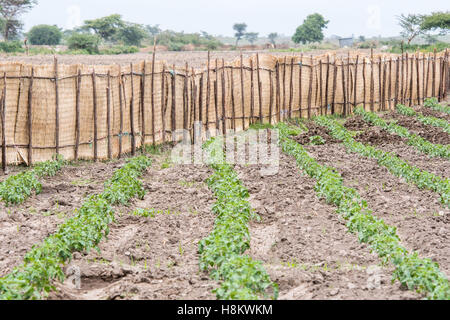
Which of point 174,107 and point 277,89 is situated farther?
point 277,89

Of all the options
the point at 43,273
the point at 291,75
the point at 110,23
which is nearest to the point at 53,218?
the point at 43,273

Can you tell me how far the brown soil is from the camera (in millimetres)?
15105

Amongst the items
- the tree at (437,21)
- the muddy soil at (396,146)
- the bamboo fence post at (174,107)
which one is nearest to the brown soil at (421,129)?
the muddy soil at (396,146)

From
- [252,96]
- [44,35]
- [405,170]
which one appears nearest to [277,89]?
[252,96]

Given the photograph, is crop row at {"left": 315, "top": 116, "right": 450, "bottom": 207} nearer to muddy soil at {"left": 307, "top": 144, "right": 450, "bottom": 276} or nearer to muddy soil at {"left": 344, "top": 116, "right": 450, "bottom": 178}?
muddy soil at {"left": 307, "top": 144, "right": 450, "bottom": 276}

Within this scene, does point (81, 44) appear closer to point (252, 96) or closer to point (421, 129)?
point (252, 96)

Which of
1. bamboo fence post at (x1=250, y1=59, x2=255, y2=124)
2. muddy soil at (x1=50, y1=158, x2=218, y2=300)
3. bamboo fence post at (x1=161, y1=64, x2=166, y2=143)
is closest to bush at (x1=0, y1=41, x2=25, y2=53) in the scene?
bamboo fence post at (x1=250, y1=59, x2=255, y2=124)

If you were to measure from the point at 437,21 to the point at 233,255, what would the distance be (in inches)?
1964

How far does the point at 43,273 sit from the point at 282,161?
7452 millimetres

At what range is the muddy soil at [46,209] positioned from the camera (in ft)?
24.2

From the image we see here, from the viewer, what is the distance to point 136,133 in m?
13.3

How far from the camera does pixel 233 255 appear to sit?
6195 millimetres

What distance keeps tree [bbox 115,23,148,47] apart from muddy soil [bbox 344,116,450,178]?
2438 inches
